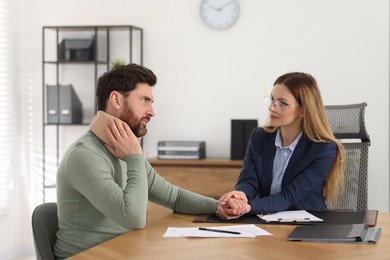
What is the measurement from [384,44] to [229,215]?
2.60m

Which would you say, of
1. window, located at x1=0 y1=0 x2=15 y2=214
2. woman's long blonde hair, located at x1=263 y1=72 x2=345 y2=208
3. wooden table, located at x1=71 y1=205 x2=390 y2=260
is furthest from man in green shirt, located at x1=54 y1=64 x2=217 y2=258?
window, located at x1=0 y1=0 x2=15 y2=214

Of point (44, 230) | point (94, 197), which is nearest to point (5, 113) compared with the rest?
point (44, 230)

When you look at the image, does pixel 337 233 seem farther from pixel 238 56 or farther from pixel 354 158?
pixel 238 56

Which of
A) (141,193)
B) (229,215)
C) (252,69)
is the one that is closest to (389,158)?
(252,69)

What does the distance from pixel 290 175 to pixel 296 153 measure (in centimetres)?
10

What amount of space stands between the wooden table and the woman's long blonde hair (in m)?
0.70

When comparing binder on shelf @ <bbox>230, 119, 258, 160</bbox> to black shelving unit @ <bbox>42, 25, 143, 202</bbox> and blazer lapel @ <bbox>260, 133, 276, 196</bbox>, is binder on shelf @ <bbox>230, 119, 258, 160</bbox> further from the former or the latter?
blazer lapel @ <bbox>260, 133, 276, 196</bbox>

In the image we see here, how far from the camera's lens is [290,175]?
283cm

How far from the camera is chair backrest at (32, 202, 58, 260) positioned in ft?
7.10

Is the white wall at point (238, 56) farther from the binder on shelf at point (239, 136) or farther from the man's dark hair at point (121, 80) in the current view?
the man's dark hair at point (121, 80)

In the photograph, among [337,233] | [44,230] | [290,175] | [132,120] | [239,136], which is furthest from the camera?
[239,136]

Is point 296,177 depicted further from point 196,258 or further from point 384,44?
point 384,44

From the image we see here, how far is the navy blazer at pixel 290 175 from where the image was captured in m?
2.65

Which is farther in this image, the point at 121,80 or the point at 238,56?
the point at 238,56
